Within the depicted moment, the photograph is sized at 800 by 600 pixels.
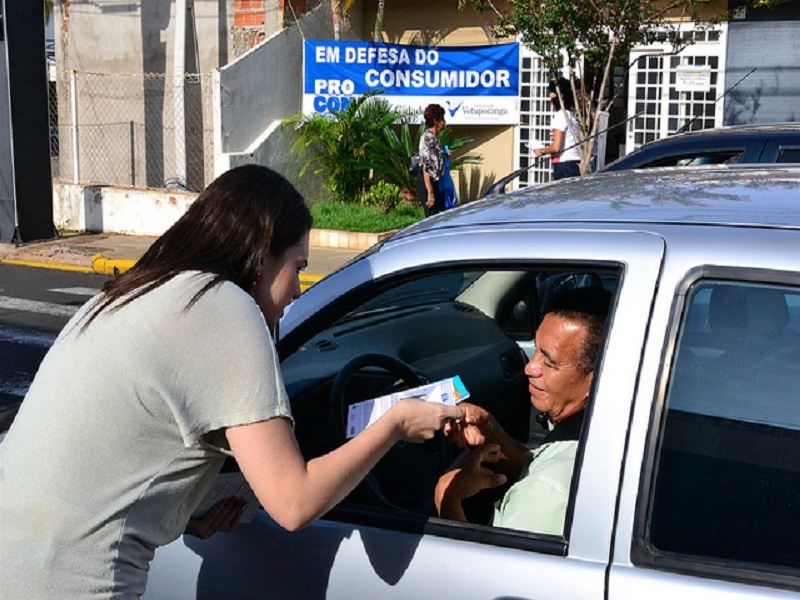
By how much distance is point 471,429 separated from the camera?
276cm

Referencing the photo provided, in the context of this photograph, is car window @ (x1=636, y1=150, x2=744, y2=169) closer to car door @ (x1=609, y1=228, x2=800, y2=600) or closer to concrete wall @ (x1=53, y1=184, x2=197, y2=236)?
car door @ (x1=609, y1=228, x2=800, y2=600)

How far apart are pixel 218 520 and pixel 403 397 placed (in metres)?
0.47

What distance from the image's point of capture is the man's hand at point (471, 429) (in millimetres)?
2730

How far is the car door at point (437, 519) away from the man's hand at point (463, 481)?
0.47ft

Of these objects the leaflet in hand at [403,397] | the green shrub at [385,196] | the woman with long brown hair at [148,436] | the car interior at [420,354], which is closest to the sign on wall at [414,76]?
the green shrub at [385,196]

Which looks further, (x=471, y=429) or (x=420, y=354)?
(x=420, y=354)

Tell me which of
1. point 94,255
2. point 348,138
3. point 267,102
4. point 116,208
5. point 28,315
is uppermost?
point 267,102

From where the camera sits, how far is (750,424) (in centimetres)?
212

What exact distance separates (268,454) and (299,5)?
14575 mm

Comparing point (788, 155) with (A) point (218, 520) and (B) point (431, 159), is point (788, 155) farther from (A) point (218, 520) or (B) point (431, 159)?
(B) point (431, 159)

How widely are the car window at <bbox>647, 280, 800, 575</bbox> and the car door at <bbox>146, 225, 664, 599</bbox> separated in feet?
0.32

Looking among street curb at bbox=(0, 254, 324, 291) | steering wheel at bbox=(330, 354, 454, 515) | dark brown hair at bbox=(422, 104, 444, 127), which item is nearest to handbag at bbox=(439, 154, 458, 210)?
dark brown hair at bbox=(422, 104, 444, 127)

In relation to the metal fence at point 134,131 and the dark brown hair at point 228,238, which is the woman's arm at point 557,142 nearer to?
the metal fence at point 134,131

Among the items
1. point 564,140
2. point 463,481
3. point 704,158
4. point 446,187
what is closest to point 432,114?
point 446,187
